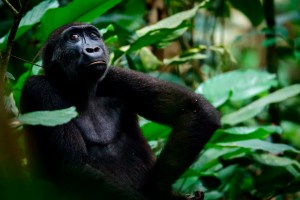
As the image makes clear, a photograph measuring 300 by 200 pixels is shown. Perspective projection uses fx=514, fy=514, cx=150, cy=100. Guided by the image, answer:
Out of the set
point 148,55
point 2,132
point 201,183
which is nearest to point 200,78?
point 148,55

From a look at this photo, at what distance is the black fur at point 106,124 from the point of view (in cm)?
258

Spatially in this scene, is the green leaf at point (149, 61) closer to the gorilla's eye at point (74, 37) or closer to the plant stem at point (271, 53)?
the gorilla's eye at point (74, 37)

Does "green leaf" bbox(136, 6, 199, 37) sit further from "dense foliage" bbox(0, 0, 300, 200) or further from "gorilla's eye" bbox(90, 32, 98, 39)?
"gorilla's eye" bbox(90, 32, 98, 39)

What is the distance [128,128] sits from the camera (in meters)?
3.13

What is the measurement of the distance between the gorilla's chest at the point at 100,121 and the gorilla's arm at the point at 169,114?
0.31 ft

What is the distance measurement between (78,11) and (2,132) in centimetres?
279

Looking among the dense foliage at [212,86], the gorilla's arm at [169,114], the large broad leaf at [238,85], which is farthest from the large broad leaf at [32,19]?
the large broad leaf at [238,85]

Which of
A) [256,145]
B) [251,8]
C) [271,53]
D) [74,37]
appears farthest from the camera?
[271,53]

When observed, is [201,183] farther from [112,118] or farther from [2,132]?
[2,132]

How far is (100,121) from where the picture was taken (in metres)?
2.99

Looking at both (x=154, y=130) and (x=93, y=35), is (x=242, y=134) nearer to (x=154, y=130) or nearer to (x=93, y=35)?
(x=154, y=130)

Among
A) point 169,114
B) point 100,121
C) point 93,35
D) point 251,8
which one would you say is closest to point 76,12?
point 93,35

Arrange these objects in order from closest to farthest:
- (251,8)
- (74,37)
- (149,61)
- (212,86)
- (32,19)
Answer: (74,37), (32,19), (149,61), (212,86), (251,8)

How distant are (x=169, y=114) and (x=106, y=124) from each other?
0.37 meters
